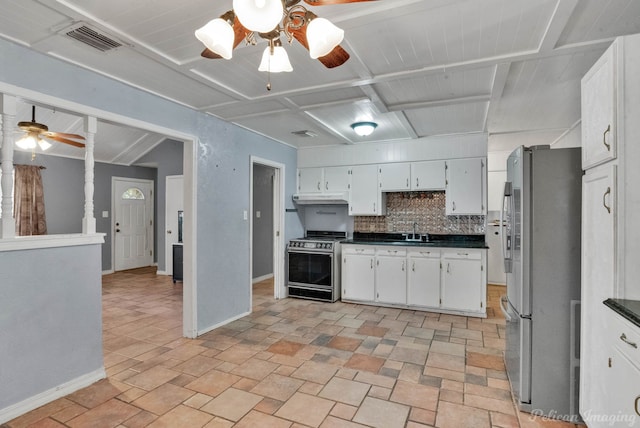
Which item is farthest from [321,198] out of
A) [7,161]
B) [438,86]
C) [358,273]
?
[7,161]

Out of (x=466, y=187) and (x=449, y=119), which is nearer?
(x=449, y=119)

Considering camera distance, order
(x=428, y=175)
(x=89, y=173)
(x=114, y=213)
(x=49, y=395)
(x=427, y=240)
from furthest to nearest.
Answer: (x=114, y=213) → (x=427, y=240) → (x=428, y=175) → (x=89, y=173) → (x=49, y=395)

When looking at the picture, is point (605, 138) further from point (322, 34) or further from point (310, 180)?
point (310, 180)

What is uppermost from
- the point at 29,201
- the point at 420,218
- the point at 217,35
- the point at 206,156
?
the point at 217,35

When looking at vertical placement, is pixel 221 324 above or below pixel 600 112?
below

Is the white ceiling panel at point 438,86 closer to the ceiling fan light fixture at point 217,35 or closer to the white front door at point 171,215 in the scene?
the ceiling fan light fixture at point 217,35

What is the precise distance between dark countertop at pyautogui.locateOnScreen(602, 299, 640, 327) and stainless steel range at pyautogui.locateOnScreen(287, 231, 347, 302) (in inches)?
143

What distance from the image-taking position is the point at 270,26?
1270 millimetres

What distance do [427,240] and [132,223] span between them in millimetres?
6462

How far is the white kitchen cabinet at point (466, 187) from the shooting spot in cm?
457

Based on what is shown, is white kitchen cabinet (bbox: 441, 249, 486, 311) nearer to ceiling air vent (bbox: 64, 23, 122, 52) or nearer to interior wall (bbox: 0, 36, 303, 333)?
interior wall (bbox: 0, 36, 303, 333)

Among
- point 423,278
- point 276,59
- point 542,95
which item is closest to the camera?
point 276,59

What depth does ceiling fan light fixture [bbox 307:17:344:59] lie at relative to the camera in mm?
1451

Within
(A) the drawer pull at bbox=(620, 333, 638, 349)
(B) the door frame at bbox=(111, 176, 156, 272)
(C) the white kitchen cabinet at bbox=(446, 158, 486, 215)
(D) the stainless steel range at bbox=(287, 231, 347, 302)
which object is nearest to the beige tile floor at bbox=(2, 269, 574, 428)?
(D) the stainless steel range at bbox=(287, 231, 347, 302)
